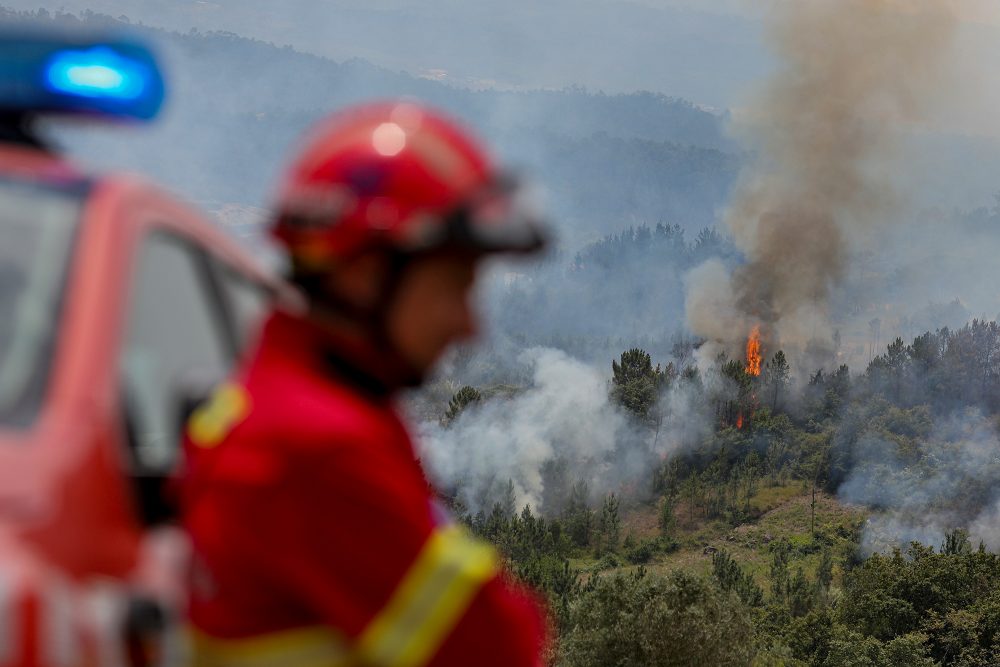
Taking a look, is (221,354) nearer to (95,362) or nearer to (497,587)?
(95,362)

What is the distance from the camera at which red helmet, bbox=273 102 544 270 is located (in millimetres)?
2285

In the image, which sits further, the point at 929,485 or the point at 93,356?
the point at 929,485

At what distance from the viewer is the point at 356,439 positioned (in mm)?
2115

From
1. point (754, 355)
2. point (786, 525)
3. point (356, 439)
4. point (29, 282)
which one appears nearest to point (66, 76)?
point (29, 282)

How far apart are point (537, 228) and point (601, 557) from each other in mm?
104170

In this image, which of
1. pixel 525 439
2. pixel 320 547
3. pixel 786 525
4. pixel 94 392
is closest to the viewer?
pixel 320 547

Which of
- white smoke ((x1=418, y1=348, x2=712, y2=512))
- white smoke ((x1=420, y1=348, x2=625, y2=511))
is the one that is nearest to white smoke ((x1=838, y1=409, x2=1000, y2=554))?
white smoke ((x1=418, y1=348, x2=712, y2=512))

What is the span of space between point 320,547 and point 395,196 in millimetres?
554

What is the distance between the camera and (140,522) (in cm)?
266

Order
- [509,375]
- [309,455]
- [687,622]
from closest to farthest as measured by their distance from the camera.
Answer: [309,455]
[687,622]
[509,375]

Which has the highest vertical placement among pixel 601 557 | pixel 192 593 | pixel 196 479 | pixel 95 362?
pixel 95 362

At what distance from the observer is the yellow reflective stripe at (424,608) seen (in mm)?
2143

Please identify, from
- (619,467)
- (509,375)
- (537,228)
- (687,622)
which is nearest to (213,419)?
(537,228)

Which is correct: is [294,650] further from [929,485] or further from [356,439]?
[929,485]
